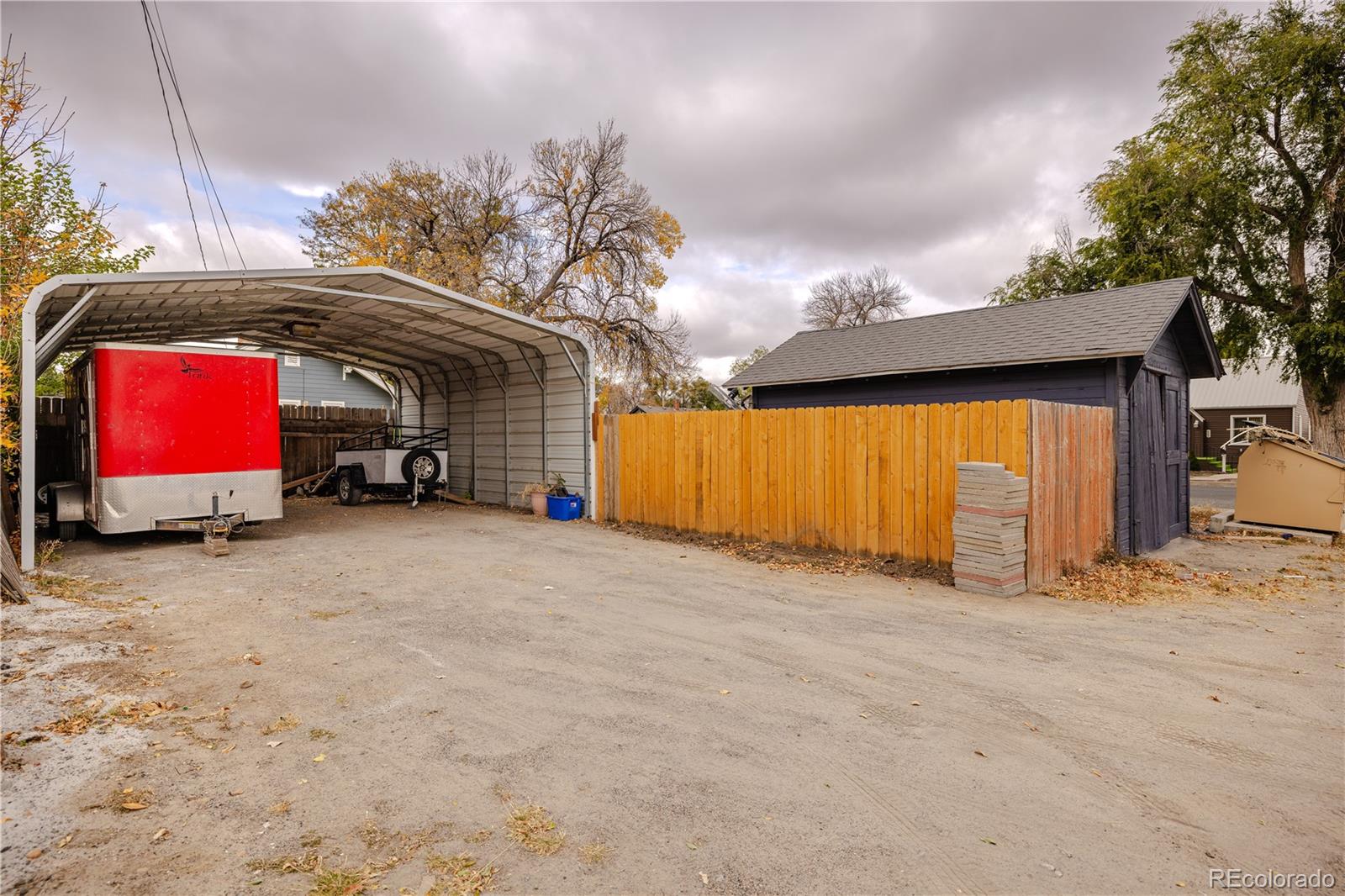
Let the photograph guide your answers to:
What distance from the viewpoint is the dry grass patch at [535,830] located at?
7.77 ft

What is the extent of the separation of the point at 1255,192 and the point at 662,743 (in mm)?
22612

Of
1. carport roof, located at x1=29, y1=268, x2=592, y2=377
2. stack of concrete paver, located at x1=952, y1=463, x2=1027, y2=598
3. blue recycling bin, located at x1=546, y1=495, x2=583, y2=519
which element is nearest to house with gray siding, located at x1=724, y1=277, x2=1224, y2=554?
stack of concrete paver, located at x1=952, y1=463, x2=1027, y2=598

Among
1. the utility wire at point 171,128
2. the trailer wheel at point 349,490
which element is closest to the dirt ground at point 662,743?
the utility wire at point 171,128

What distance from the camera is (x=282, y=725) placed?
3348 millimetres

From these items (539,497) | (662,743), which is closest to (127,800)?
(662,743)

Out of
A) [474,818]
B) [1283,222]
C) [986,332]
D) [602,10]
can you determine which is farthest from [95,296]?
[1283,222]

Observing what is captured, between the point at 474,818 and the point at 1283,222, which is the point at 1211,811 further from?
the point at 1283,222

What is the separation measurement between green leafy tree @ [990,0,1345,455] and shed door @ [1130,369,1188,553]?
24.7 ft

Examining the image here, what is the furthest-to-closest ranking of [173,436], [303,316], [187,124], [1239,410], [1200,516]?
[1239,410], [1200,516], [303,316], [187,124], [173,436]

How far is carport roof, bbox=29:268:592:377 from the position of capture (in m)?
7.84

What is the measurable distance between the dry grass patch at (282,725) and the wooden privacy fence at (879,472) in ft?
22.2

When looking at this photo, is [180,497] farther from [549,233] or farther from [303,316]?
[549,233]

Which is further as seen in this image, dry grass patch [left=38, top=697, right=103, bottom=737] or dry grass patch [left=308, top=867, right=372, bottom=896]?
dry grass patch [left=38, top=697, right=103, bottom=737]

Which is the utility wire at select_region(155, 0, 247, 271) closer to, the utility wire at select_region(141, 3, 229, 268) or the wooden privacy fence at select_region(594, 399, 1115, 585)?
the utility wire at select_region(141, 3, 229, 268)
